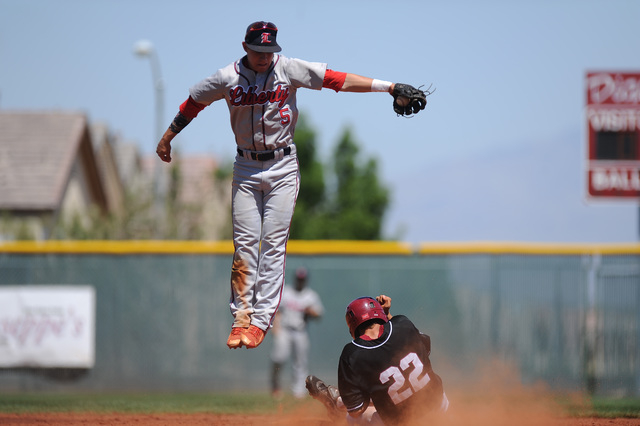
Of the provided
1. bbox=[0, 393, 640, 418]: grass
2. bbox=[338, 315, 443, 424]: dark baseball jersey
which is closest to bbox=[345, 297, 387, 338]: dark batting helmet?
bbox=[338, 315, 443, 424]: dark baseball jersey

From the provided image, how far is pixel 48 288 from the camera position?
1573 centimetres

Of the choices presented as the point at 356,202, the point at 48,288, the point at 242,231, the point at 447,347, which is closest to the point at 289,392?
the point at 447,347

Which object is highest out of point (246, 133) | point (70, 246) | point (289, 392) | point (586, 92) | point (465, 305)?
point (586, 92)

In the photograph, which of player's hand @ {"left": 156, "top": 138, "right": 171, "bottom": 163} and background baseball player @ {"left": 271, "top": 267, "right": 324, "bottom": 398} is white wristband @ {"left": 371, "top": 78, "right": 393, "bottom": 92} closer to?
player's hand @ {"left": 156, "top": 138, "right": 171, "bottom": 163}

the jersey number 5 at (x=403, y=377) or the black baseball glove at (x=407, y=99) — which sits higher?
the black baseball glove at (x=407, y=99)

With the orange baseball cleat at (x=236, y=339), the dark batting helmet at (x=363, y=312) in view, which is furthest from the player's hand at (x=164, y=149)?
the dark batting helmet at (x=363, y=312)

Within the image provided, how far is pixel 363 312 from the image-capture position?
6.15 meters

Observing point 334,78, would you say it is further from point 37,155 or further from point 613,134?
point 37,155

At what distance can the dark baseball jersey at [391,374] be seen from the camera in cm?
601

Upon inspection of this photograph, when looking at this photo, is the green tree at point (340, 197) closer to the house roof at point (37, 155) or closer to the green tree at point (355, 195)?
the green tree at point (355, 195)

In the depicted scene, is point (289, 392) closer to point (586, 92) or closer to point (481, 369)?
point (481, 369)

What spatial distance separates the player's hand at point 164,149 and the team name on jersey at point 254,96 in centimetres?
71

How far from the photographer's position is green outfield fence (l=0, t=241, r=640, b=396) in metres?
15.8

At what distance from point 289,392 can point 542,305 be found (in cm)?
516
